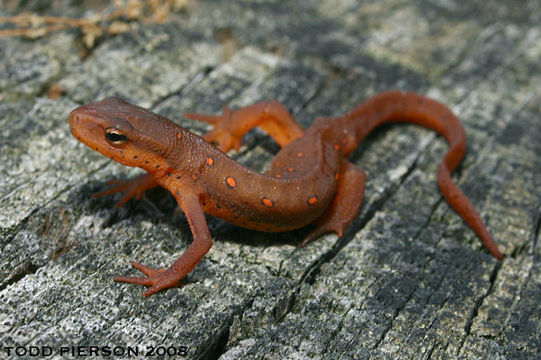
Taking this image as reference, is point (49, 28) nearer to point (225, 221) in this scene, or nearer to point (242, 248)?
point (225, 221)

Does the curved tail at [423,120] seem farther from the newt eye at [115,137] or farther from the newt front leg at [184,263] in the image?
the newt eye at [115,137]

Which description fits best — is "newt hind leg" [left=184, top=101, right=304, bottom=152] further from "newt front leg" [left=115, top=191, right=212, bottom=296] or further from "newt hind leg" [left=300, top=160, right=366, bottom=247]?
"newt front leg" [left=115, top=191, right=212, bottom=296]

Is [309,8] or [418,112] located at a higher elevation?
[309,8]

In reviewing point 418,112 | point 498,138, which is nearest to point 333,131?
point 418,112

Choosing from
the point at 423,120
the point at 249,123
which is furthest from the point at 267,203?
the point at 423,120

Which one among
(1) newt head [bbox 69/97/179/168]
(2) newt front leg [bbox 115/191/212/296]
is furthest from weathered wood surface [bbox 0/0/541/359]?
(1) newt head [bbox 69/97/179/168]

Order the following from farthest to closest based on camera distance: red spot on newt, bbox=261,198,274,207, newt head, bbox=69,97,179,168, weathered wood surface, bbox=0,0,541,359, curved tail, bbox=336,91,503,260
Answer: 1. curved tail, bbox=336,91,503,260
2. red spot on newt, bbox=261,198,274,207
3. newt head, bbox=69,97,179,168
4. weathered wood surface, bbox=0,0,541,359
